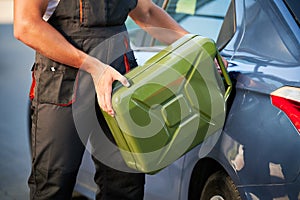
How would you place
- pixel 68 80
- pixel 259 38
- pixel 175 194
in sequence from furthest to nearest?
pixel 175 194, pixel 259 38, pixel 68 80

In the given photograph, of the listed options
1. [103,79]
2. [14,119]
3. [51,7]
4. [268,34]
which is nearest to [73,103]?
[103,79]

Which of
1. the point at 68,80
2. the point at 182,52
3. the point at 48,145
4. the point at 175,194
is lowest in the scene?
the point at 175,194

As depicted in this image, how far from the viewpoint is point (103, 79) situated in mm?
2953

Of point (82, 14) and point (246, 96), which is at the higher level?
point (82, 14)

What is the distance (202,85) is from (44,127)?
692 mm

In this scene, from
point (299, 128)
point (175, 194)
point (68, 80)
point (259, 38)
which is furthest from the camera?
point (175, 194)

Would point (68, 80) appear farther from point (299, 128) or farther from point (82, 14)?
point (299, 128)

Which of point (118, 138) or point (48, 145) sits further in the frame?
point (48, 145)

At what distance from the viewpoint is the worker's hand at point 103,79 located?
9.58 feet

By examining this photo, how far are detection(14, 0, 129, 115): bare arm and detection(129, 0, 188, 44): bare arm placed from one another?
611mm

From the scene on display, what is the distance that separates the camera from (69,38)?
314 cm

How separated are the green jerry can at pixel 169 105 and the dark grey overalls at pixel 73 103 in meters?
0.24

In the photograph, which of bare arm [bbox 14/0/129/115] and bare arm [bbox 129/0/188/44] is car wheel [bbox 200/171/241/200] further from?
bare arm [bbox 14/0/129/115]

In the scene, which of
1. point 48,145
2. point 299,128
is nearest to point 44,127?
point 48,145
